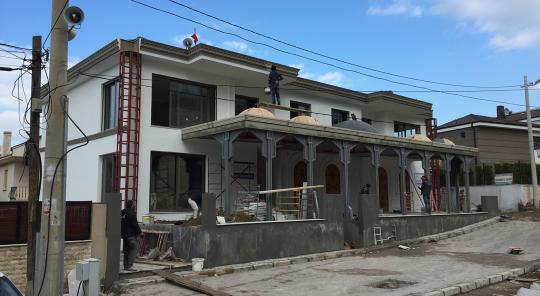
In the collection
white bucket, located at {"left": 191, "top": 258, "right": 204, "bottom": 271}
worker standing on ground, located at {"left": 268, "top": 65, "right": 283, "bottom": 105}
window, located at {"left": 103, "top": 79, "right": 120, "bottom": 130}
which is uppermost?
worker standing on ground, located at {"left": 268, "top": 65, "right": 283, "bottom": 105}

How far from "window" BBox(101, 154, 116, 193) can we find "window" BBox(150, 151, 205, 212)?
1764 millimetres

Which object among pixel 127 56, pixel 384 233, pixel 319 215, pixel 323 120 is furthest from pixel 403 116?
pixel 127 56

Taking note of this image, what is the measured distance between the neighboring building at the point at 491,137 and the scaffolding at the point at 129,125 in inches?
1020

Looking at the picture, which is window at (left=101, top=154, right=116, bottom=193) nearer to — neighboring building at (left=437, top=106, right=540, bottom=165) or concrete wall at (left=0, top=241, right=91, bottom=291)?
concrete wall at (left=0, top=241, right=91, bottom=291)

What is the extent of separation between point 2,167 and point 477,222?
1209 inches

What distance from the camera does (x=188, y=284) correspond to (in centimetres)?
1137

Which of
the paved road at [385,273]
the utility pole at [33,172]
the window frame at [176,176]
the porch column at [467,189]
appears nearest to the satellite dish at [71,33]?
the utility pole at [33,172]

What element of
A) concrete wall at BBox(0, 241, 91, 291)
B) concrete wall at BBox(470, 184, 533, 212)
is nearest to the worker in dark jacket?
concrete wall at BBox(0, 241, 91, 291)

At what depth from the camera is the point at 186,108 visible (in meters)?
20.1

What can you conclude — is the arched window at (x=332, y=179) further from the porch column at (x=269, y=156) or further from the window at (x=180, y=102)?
the porch column at (x=269, y=156)

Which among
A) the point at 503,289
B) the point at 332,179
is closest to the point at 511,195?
the point at 332,179

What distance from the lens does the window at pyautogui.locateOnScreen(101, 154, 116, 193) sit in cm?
1927

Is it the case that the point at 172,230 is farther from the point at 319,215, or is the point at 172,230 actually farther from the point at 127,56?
the point at 127,56

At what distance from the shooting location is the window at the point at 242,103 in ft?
72.0
